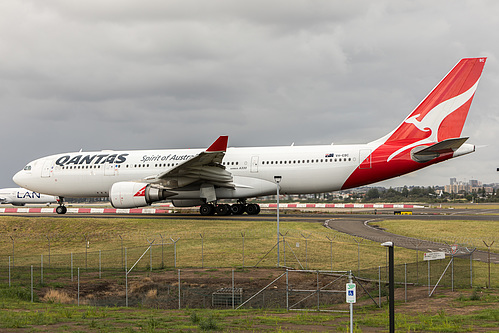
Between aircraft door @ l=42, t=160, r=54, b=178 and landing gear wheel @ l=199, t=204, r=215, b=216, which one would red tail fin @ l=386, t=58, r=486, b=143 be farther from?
aircraft door @ l=42, t=160, r=54, b=178

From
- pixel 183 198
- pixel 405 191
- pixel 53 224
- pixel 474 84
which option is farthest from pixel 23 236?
pixel 405 191

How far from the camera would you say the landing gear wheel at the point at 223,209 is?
129 ft

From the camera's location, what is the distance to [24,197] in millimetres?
91688

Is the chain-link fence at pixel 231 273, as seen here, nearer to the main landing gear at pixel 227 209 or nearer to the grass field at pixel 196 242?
the grass field at pixel 196 242

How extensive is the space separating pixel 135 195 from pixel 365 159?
16587 millimetres

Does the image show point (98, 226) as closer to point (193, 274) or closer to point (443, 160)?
point (193, 274)

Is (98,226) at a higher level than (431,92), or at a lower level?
lower

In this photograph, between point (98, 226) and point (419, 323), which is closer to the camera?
point (419, 323)

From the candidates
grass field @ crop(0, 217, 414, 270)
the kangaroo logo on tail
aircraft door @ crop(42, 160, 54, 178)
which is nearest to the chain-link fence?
grass field @ crop(0, 217, 414, 270)

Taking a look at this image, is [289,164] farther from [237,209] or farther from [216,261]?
[216,261]

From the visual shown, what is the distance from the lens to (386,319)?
48.2 feet

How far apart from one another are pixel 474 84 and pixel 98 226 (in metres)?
28.1

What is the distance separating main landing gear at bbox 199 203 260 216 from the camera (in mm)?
39062

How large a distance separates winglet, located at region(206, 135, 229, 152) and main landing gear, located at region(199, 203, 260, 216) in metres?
6.61
